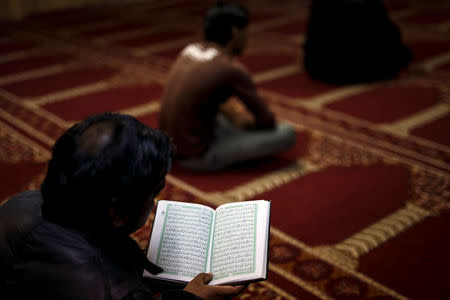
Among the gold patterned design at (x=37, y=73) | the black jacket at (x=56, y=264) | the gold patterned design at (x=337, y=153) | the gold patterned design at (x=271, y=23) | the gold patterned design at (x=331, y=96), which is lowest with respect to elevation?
the gold patterned design at (x=337, y=153)

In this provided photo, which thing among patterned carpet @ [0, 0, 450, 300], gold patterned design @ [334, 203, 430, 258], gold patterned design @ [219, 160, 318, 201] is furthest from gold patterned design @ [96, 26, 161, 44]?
gold patterned design @ [334, 203, 430, 258]

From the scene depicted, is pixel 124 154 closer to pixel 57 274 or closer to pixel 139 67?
pixel 57 274

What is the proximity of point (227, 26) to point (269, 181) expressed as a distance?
75 cm

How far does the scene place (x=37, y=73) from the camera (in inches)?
155

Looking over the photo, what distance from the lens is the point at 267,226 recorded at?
125 centimetres

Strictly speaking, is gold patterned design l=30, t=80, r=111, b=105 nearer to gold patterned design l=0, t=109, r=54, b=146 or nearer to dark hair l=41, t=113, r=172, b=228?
gold patterned design l=0, t=109, r=54, b=146

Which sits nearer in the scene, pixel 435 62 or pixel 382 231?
pixel 382 231

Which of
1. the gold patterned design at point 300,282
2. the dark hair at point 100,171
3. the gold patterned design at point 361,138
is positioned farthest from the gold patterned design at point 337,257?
the dark hair at point 100,171

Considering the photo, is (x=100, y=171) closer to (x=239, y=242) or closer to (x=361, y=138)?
(x=239, y=242)

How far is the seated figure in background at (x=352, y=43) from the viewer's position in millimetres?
3562

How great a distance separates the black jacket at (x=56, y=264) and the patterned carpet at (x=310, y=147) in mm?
733

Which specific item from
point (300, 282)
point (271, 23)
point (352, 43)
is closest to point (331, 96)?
point (352, 43)

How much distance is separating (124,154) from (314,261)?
1.07 metres

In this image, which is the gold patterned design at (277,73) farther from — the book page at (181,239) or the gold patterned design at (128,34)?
the book page at (181,239)
